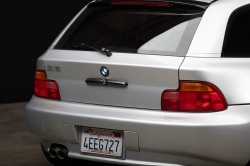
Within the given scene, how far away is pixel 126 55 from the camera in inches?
126

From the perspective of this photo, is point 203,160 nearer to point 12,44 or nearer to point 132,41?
point 132,41

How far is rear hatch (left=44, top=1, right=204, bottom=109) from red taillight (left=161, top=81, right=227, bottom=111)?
0.07 m

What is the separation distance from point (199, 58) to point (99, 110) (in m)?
0.86

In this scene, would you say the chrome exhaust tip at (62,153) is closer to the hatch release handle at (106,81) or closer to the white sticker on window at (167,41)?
the hatch release handle at (106,81)

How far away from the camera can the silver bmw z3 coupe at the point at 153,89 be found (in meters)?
2.98

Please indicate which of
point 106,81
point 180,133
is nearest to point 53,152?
point 106,81

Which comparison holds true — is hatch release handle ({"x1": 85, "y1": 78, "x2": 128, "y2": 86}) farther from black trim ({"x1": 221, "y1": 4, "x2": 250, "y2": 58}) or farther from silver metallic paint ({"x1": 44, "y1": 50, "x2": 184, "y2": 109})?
black trim ({"x1": 221, "y1": 4, "x2": 250, "y2": 58})

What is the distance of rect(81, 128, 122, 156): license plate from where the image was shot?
3.18 meters

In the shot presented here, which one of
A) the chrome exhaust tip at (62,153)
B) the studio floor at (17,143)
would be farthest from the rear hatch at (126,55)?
the studio floor at (17,143)

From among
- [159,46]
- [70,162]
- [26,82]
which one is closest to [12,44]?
[26,82]

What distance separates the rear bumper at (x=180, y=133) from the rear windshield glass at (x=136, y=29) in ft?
1.58

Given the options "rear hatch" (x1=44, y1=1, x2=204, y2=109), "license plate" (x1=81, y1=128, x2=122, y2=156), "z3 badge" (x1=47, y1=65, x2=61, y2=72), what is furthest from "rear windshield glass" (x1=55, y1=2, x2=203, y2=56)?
"license plate" (x1=81, y1=128, x2=122, y2=156)

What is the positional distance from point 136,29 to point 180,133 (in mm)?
979

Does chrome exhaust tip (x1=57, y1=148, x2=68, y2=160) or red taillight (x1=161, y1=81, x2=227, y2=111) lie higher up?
red taillight (x1=161, y1=81, x2=227, y2=111)
